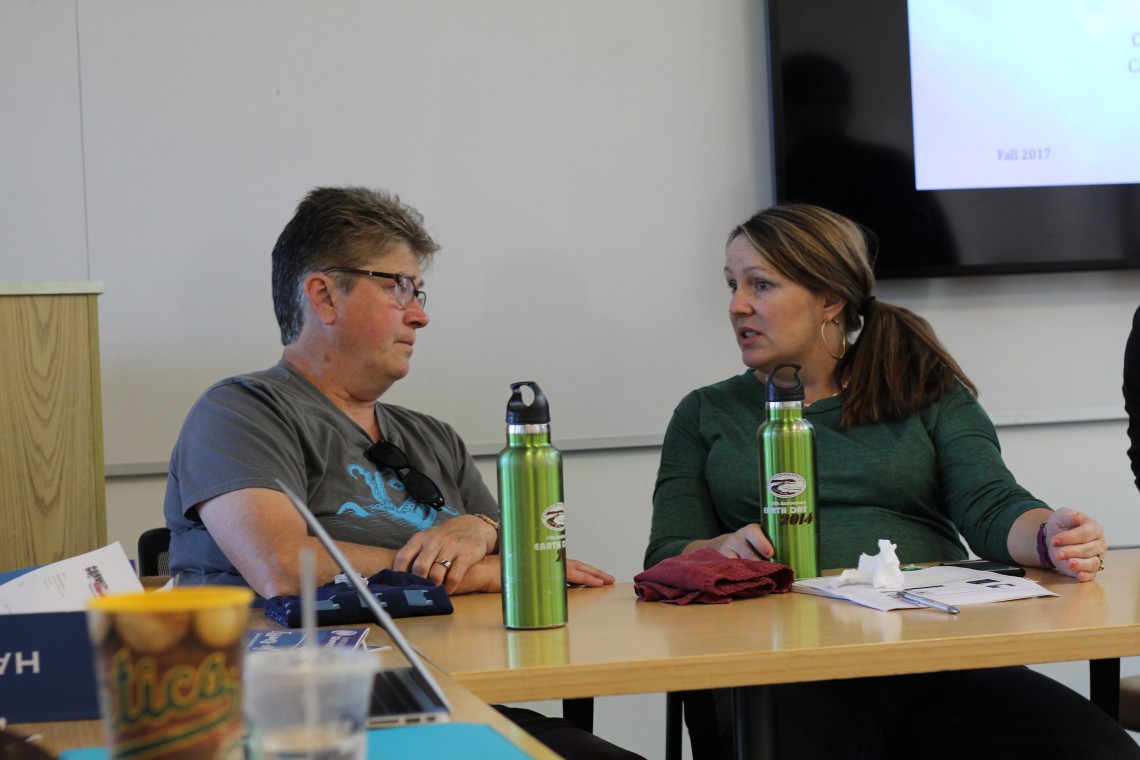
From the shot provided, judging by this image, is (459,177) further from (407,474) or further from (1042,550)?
(1042,550)

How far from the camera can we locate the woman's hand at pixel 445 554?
5.08 ft

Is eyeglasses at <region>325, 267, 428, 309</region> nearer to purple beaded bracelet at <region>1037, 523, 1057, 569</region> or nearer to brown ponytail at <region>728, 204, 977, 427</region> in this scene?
brown ponytail at <region>728, 204, 977, 427</region>

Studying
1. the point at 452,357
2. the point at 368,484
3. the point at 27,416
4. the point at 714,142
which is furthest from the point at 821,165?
the point at 27,416

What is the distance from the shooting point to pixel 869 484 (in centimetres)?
193

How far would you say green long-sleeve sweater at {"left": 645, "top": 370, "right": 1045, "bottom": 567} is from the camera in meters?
1.88

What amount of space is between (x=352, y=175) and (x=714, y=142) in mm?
837

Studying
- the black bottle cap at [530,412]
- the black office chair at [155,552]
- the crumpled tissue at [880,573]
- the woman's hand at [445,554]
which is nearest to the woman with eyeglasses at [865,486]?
the crumpled tissue at [880,573]

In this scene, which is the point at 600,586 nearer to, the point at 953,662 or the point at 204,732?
the point at 953,662

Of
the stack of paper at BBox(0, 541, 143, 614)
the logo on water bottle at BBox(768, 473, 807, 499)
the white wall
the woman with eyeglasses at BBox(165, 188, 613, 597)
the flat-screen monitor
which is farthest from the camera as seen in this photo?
the flat-screen monitor

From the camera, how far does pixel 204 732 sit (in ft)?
1.81

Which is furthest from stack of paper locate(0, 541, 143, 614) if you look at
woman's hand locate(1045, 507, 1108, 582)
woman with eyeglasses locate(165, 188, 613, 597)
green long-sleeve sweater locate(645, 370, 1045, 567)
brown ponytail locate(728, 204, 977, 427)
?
brown ponytail locate(728, 204, 977, 427)

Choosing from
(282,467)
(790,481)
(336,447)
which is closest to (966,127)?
(790,481)

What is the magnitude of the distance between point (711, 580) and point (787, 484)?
0.17 m

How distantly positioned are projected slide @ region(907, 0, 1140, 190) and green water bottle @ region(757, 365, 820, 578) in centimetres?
150
